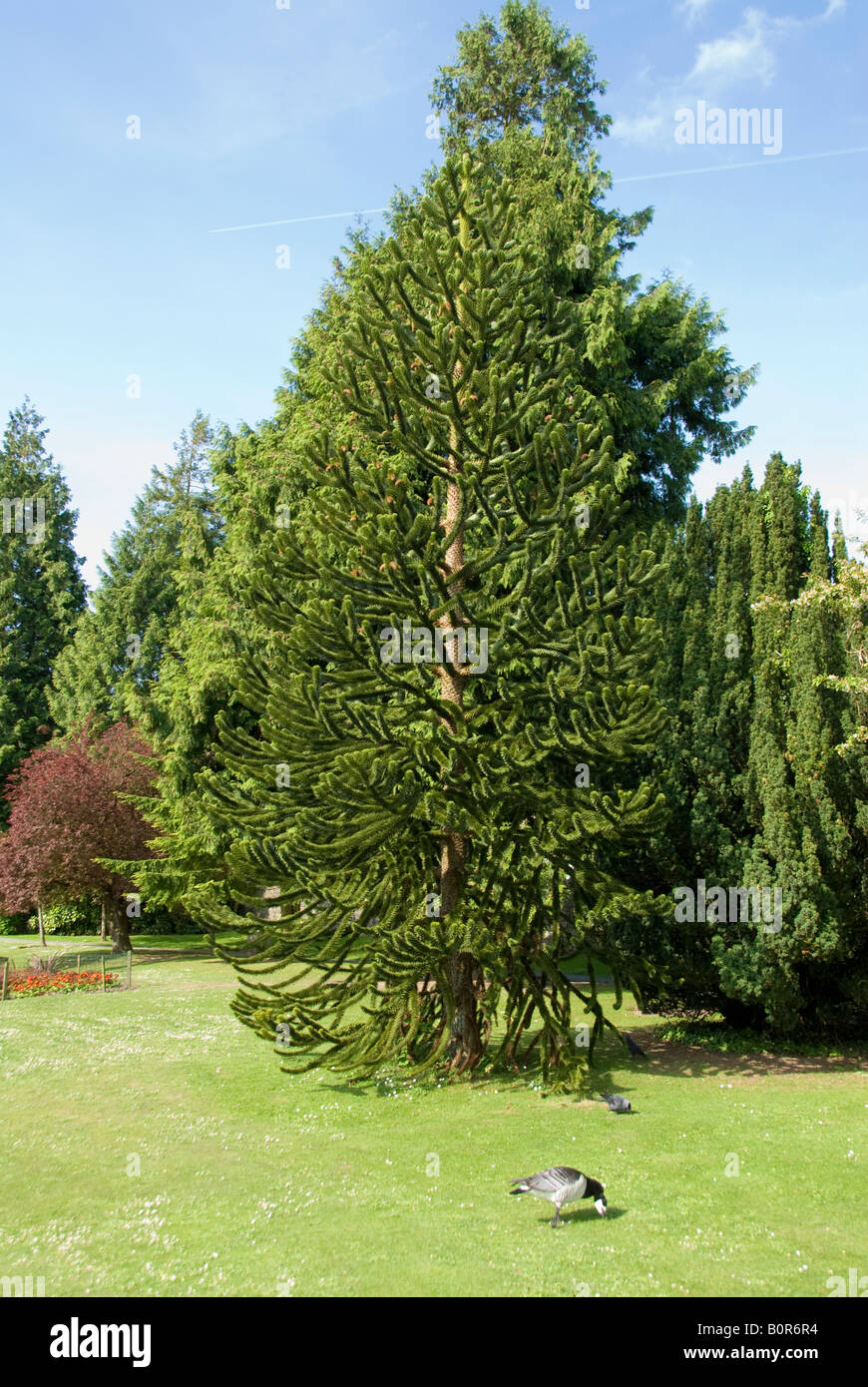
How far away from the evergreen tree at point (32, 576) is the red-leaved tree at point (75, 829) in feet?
53.4

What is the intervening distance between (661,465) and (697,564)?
9462 mm

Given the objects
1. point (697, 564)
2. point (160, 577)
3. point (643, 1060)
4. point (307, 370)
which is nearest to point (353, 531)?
point (697, 564)

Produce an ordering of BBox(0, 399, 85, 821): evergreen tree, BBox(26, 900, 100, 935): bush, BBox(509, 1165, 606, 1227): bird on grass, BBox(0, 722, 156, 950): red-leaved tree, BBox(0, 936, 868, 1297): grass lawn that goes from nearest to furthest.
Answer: BBox(0, 936, 868, 1297): grass lawn < BBox(509, 1165, 606, 1227): bird on grass < BBox(0, 722, 156, 950): red-leaved tree < BBox(26, 900, 100, 935): bush < BBox(0, 399, 85, 821): evergreen tree

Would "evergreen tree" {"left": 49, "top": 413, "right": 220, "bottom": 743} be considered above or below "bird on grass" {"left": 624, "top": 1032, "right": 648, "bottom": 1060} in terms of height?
above

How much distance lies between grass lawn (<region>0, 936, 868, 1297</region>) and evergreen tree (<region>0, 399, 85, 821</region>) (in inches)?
1350

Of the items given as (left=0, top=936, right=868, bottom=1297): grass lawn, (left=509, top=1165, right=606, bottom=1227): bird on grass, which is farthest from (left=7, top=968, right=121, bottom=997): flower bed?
(left=509, top=1165, right=606, bottom=1227): bird on grass

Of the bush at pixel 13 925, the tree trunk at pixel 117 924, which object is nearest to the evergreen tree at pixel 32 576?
the bush at pixel 13 925

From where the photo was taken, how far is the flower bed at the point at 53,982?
811 inches

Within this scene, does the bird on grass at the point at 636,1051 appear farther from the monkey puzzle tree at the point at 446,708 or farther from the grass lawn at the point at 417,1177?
the monkey puzzle tree at the point at 446,708

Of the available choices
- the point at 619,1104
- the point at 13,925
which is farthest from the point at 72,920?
the point at 619,1104

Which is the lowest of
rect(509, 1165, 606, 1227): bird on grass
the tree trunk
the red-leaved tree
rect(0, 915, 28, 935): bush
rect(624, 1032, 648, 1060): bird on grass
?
rect(0, 915, 28, 935): bush

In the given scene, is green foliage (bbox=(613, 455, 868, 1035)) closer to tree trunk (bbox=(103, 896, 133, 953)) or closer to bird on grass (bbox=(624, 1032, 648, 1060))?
bird on grass (bbox=(624, 1032, 648, 1060))

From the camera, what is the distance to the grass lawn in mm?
6344

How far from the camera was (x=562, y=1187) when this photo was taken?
7.04 meters
